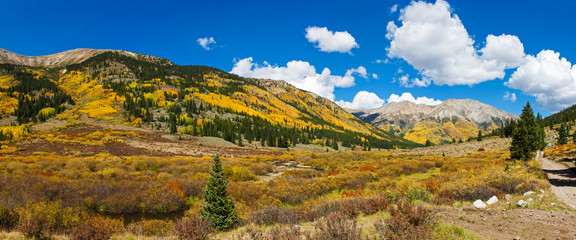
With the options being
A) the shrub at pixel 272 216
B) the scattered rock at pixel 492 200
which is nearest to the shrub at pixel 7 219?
the shrub at pixel 272 216

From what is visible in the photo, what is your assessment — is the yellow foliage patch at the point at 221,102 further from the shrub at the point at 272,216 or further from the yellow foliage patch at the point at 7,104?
the shrub at the point at 272,216

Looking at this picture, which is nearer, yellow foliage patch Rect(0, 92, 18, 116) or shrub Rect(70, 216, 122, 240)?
shrub Rect(70, 216, 122, 240)

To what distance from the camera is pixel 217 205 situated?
10125 millimetres

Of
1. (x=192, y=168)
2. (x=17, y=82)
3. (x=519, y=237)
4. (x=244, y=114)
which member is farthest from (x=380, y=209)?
(x=17, y=82)

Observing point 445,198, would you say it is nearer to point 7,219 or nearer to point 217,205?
point 217,205

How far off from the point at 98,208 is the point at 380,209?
1772 cm

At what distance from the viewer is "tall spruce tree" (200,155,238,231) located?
32.8 feet

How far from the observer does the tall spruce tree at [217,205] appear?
999 centimetres

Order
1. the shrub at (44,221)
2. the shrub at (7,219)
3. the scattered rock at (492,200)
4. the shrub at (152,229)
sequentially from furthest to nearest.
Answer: the scattered rock at (492,200) < the shrub at (152,229) < the shrub at (7,219) < the shrub at (44,221)

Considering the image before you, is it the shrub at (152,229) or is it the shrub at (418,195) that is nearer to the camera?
the shrub at (152,229)

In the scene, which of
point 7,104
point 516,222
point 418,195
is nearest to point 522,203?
point 516,222

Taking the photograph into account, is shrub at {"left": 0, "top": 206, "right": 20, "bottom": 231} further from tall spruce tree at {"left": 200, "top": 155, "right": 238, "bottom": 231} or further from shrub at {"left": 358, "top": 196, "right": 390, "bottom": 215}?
shrub at {"left": 358, "top": 196, "right": 390, "bottom": 215}

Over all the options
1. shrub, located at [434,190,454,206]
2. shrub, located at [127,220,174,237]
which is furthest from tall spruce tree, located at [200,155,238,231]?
shrub, located at [434,190,454,206]

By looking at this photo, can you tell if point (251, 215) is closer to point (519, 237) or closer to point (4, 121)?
point (519, 237)
